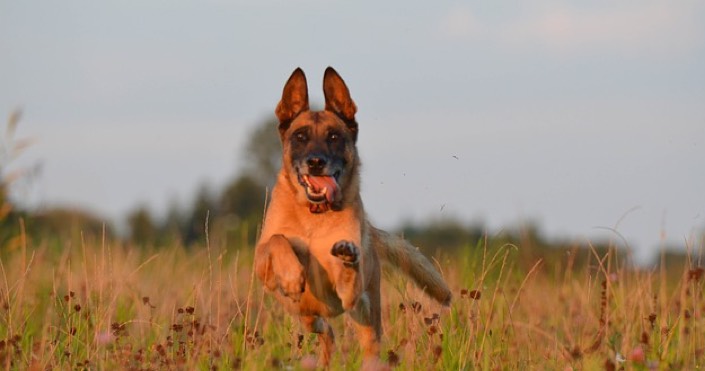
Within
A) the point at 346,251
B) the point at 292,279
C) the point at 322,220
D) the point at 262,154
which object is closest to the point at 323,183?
the point at 322,220

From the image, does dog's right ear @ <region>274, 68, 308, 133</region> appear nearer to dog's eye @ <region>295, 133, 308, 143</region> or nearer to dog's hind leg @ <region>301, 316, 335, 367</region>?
dog's eye @ <region>295, 133, 308, 143</region>

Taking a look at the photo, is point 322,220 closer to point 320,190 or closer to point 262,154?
point 320,190

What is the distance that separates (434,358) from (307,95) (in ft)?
9.34

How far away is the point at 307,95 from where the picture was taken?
8.11 m

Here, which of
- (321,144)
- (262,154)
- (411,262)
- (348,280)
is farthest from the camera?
(262,154)

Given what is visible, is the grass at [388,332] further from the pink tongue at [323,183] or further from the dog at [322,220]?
the pink tongue at [323,183]

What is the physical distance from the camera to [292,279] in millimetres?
6660

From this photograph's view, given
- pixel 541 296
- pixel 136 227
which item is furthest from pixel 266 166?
pixel 541 296

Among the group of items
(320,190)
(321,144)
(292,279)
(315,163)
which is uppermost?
(321,144)

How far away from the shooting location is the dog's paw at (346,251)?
6.66 meters

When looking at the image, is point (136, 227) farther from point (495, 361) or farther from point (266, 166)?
point (495, 361)

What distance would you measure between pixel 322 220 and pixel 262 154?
4885 centimetres

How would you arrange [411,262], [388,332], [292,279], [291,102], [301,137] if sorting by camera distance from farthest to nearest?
[411,262], [291,102], [388,332], [301,137], [292,279]

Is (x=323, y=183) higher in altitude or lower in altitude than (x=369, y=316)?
higher
